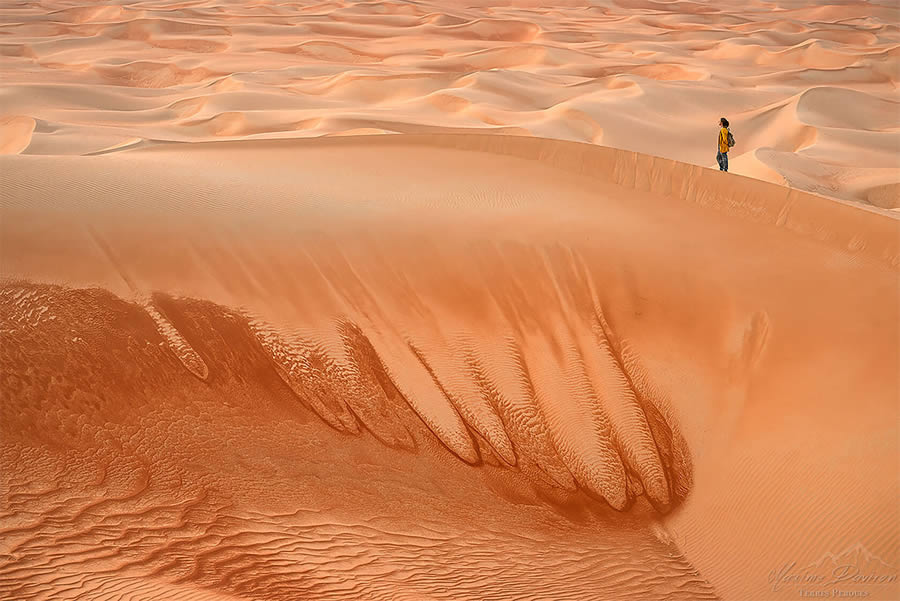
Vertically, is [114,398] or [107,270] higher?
[107,270]

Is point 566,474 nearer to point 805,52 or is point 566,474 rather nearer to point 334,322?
point 334,322

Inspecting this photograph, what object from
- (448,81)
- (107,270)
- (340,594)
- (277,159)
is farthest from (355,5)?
(340,594)

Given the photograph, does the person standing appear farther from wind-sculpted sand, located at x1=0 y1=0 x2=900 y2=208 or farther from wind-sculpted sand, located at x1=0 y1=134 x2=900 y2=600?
wind-sculpted sand, located at x1=0 y1=134 x2=900 y2=600

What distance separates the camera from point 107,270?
477cm

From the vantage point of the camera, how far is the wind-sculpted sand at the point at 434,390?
138 inches

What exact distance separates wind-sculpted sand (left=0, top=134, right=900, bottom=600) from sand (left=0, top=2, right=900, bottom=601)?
0.01m

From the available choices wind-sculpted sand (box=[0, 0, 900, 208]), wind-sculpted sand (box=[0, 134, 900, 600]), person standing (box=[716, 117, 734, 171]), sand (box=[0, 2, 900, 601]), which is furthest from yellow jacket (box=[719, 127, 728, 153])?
wind-sculpted sand (box=[0, 134, 900, 600])

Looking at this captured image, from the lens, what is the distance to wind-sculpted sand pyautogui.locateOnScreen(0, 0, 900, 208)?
39.5ft

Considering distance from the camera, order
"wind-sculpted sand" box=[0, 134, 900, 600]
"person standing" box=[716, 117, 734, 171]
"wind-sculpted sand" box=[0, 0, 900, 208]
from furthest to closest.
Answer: "wind-sculpted sand" box=[0, 0, 900, 208] < "person standing" box=[716, 117, 734, 171] < "wind-sculpted sand" box=[0, 134, 900, 600]

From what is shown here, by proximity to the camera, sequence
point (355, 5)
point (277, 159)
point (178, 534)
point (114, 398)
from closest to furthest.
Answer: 1. point (178, 534)
2. point (114, 398)
3. point (277, 159)
4. point (355, 5)

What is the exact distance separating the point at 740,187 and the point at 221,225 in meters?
3.77

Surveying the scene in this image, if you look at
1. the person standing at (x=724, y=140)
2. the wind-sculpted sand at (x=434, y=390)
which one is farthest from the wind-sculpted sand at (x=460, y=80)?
the wind-sculpted sand at (x=434, y=390)

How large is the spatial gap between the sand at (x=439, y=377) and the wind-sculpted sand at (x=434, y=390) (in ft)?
0.05

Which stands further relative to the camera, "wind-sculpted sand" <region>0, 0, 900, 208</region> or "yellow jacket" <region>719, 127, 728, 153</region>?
"wind-sculpted sand" <region>0, 0, 900, 208</region>
